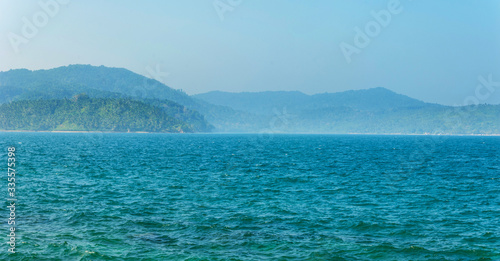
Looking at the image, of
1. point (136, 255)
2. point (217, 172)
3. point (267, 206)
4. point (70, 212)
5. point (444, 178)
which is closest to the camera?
point (136, 255)

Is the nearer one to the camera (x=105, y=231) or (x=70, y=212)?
(x=105, y=231)

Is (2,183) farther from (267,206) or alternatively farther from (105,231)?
(267,206)

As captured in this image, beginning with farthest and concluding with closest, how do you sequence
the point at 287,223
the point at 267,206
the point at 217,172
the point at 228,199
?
the point at 217,172
the point at 228,199
the point at 267,206
the point at 287,223

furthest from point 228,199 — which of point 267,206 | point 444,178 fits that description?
point 444,178

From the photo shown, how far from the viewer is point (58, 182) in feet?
162

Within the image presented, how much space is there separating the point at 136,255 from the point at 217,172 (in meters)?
39.8

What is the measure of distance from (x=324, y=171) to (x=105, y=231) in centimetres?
4385

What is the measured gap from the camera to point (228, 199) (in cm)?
4069

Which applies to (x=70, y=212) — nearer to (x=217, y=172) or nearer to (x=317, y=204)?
(x=317, y=204)

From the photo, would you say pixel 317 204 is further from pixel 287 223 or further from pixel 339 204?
pixel 287 223

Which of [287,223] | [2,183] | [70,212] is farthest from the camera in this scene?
[2,183]

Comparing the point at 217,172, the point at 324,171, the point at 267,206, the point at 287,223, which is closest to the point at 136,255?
the point at 287,223

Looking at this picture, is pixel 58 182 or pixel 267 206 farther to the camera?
pixel 58 182

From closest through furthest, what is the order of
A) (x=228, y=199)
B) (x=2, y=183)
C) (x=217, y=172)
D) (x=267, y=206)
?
(x=267, y=206), (x=228, y=199), (x=2, y=183), (x=217, y=172)
